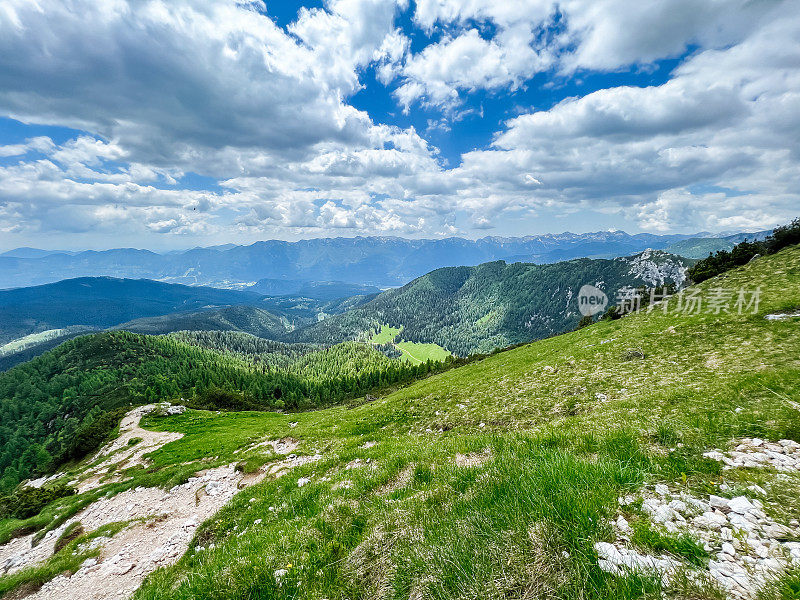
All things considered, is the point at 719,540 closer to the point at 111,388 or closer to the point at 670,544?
the point at 670,544

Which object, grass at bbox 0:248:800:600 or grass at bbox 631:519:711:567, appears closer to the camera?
grass at bbox 631:519:711:567

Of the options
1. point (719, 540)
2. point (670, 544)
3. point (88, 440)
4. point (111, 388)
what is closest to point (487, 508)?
point (670, 544)

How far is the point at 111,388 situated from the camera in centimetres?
14525

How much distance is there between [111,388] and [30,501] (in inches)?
6563

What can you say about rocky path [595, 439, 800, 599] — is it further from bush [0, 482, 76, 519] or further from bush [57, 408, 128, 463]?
bush [57, 408, 128, 463]

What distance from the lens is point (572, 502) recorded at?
4.30m

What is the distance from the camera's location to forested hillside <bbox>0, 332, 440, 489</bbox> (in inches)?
4151

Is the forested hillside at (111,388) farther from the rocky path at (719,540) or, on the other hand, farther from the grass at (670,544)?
the grass at (670,544)

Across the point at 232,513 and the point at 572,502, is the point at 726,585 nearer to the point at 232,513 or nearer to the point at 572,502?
the point at 572,502

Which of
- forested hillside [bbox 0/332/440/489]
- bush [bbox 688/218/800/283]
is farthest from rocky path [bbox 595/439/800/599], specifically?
forested hillside [bbox 0/332/440/489]

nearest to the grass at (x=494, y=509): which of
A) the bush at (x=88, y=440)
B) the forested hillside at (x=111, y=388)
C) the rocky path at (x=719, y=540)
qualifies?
the rocky path at (x=719, y=540)

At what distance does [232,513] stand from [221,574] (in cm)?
771

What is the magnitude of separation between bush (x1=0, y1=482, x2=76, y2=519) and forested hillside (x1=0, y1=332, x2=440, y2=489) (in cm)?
5251

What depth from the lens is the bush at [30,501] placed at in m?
23.0
